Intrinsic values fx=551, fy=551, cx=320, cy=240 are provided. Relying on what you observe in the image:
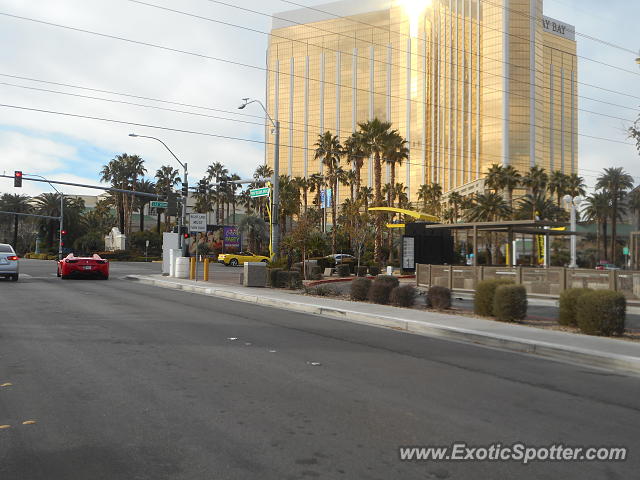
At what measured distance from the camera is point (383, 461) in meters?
4.24

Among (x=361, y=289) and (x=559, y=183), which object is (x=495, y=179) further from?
(x=361, y=289)

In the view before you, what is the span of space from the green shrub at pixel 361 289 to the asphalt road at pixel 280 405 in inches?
260

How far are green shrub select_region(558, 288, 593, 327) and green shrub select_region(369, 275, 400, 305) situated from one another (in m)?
5.22

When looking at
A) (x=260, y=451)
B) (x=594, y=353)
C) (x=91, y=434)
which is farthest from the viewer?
(x=594, y=353)

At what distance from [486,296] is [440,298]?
1.70 meters

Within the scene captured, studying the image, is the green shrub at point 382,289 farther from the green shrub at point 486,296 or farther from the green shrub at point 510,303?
the green shrub at point 510,303

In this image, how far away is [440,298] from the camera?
590 inches

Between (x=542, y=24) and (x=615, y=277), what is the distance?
4087 inches

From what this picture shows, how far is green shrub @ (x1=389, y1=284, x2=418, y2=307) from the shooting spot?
15554 millimetres

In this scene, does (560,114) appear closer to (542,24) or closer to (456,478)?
(542,24)

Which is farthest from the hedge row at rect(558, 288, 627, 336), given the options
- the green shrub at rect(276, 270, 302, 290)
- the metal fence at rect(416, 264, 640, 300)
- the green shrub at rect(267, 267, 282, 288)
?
the green shrub at rect(267, 267, 282, 288)

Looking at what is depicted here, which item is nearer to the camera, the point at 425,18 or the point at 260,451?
the point at 260,451

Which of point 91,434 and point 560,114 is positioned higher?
point 560,114

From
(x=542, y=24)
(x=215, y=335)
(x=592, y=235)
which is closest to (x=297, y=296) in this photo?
(x=215, y=335)
